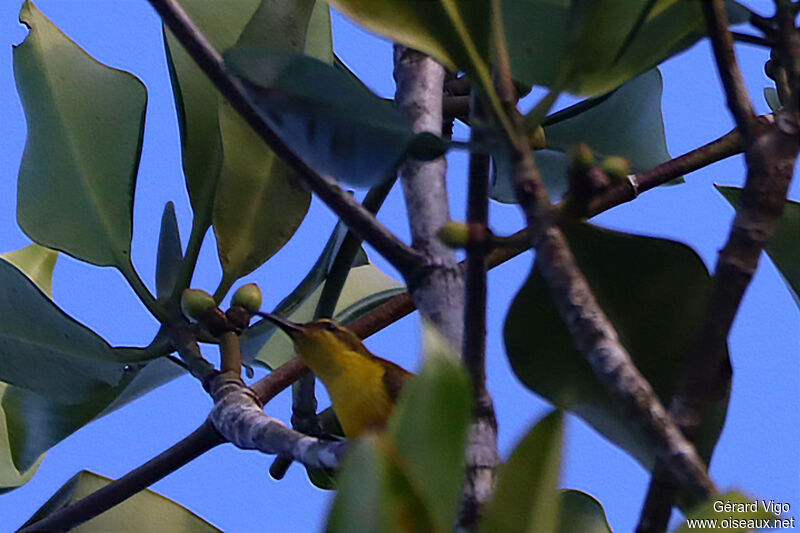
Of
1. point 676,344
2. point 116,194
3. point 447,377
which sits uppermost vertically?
point 116,194

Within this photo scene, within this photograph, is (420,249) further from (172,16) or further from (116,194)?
(116,194)

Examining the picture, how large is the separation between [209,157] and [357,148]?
16.2 inches

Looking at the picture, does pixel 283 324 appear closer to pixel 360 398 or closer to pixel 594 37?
pixel 360 398

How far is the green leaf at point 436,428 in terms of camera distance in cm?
36

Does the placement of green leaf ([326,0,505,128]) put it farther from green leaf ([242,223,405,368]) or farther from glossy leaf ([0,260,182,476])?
glossy leaf ([0,260,182,476])

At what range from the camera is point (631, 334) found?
1.83 feet

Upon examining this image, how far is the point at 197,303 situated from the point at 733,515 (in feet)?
1.61

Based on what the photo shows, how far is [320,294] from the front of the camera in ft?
3.59

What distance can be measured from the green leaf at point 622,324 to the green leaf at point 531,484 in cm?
9

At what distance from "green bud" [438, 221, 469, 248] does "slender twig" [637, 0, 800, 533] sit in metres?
0.11

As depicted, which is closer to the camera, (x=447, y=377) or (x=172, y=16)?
(x=447, y=377)

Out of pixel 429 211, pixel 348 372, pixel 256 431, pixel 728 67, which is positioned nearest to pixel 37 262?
pixel 348 372

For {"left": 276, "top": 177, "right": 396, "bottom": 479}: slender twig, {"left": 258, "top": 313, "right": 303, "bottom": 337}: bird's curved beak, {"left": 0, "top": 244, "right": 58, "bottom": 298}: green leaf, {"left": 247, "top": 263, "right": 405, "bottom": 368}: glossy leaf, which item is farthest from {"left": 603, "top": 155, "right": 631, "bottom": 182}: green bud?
{"left": 0, "top": 244, "right": 58, "bottom": 298}: green leaf

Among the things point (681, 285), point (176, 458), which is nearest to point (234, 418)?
point (176, 458)
